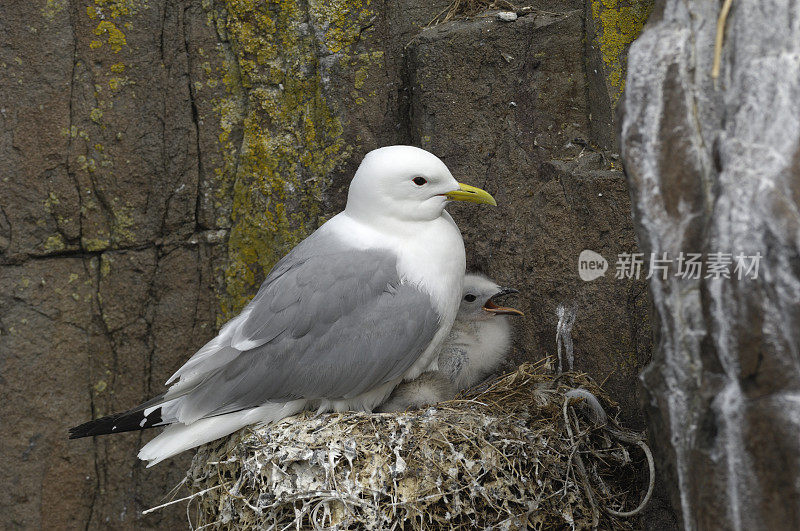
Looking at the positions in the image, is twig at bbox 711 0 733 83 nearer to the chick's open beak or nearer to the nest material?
the nest material

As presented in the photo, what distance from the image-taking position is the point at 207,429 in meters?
2.81

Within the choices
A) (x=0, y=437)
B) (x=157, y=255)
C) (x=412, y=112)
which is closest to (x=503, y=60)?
(x=412, y=112)

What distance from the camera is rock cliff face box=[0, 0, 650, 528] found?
3.29 m

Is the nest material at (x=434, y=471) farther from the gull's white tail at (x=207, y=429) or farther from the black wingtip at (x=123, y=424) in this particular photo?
the black wingtip at (x=123, y=424)

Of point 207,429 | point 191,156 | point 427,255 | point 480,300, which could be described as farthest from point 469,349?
Answer: point 191,156

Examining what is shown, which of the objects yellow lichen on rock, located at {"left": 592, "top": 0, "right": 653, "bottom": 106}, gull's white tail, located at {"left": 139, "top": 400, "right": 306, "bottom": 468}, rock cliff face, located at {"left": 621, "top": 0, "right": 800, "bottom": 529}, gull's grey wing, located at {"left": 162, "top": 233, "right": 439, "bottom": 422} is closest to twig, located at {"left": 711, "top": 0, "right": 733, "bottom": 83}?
rock cliff face, located at {"left": 621, "top": 0, "right": 800, "bottom": 529}

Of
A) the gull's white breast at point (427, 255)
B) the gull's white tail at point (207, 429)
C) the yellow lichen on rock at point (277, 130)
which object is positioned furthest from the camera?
the yellow lichen on rock at point (277, 130)

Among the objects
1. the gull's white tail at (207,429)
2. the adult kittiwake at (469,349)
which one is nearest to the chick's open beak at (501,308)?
the adult kittiwake at (469,349)

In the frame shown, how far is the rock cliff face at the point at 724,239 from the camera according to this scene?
5.57 ft

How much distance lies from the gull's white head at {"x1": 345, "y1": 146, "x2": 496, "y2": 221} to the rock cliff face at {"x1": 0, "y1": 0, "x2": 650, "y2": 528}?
13.7 inches

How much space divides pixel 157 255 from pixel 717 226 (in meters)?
2.51

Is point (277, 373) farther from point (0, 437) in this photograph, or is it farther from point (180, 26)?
point (180, 26)

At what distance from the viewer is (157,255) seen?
142 inches

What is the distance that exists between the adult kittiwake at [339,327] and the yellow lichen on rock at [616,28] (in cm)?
128
